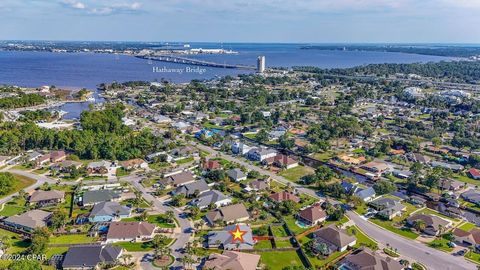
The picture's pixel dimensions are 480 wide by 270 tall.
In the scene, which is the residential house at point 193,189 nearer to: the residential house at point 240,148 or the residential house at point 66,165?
the residential house at point 240,148

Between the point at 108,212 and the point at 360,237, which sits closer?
the point at 360,237

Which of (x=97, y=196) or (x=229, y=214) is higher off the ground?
(x=97, y=196)

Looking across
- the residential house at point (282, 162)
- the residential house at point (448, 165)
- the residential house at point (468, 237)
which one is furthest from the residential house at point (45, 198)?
the residential house at point (448, 165)

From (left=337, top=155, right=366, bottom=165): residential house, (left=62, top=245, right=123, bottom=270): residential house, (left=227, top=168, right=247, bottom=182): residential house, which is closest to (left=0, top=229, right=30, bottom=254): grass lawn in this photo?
(left=62, top=245, right=123, bottom=270): residential house

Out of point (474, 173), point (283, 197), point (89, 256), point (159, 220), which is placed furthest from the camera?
point (474, 173)

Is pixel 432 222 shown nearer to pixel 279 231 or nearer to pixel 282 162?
pixel 279 231

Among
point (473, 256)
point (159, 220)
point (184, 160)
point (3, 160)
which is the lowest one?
point (473, 256)

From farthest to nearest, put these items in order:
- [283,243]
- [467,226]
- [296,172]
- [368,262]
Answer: [296,172], [467,226], [283,243], [368,262]

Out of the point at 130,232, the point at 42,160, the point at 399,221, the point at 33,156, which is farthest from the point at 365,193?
the point at 33,156
